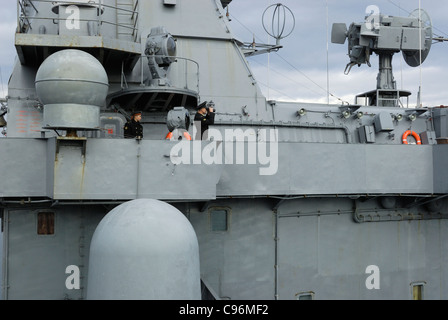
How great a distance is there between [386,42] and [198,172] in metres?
9.14

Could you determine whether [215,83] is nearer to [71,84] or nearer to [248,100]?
[248,100]

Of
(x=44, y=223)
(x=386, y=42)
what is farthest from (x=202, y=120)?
(x=386, y=42)

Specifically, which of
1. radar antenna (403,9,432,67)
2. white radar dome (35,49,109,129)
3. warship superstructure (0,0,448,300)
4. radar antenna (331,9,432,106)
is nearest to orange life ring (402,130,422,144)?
warship superstructure (0,0,448,300)

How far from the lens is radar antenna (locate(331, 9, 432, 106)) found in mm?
14633

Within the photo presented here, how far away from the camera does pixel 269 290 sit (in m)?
10.0

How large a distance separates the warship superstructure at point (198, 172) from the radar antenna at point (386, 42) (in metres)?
2.13

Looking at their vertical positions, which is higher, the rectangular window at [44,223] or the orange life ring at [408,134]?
the orange life ring at [408,134]

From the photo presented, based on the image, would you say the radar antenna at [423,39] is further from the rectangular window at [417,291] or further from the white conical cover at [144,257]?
the white conical cover at [144,257]

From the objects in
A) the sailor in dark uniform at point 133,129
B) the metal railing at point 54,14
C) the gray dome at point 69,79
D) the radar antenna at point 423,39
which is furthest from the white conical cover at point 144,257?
the radar antenna at point 423,39

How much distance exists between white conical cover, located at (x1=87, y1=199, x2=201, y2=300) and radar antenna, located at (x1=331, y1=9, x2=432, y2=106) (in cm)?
1000

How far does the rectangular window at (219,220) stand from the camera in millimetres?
9781

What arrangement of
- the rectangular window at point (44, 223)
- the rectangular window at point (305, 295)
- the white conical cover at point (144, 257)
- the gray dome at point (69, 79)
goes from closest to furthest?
the white conical cover at point (144, 257)
the gray dome at point (69, 79)
the rectangular window at point (44, 223)
the rectangular window at point (305, 295)

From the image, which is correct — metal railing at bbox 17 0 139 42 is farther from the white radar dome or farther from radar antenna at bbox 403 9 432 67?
radar antenna at bbox 403 9 432 67
